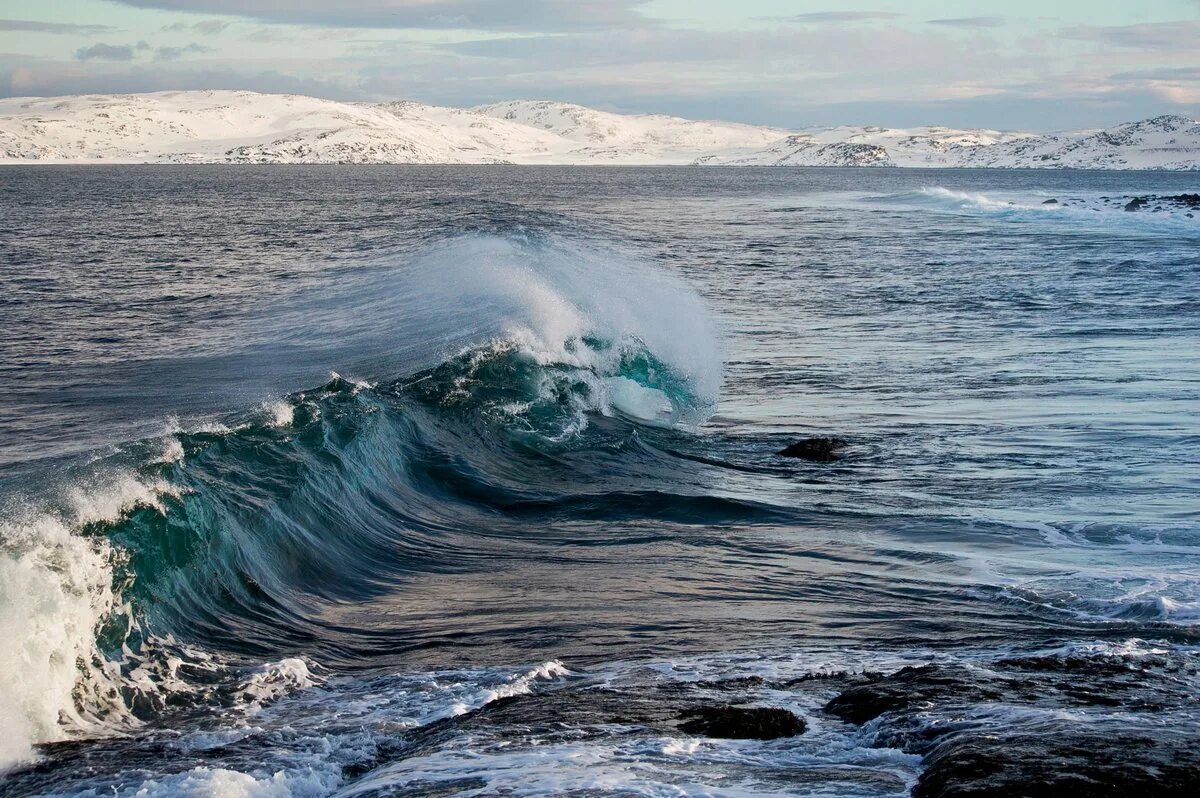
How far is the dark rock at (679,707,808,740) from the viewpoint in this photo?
19.2ft

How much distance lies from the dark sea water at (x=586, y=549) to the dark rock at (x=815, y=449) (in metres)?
0.20

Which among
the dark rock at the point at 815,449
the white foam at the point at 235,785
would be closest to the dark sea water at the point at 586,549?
the white foam at the point at 235,785

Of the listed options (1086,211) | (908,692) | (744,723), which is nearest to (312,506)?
(744,723)

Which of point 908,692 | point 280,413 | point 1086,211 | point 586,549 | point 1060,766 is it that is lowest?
point 586,549

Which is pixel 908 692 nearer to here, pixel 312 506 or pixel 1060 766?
pixel 1060 766

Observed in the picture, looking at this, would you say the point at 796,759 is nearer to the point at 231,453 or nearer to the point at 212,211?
the point at 231,453

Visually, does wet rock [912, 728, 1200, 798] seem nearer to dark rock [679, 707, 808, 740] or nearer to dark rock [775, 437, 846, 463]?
dark rock [679, 707, 808, 740]

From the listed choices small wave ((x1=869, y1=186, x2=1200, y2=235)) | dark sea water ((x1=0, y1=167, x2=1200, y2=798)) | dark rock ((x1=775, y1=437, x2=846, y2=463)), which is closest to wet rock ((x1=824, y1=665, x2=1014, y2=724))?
dark sea water ((x1=0, y1=167, x2=1200, y2=798))

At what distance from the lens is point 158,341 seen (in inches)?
842

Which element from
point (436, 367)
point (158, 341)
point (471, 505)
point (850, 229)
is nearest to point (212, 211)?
point (850, 229)

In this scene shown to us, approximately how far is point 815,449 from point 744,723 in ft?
25.6

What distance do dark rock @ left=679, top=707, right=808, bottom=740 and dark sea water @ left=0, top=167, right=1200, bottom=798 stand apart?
0.29 ft

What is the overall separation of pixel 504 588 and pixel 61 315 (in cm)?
1925

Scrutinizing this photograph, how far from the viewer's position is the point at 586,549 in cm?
1033
